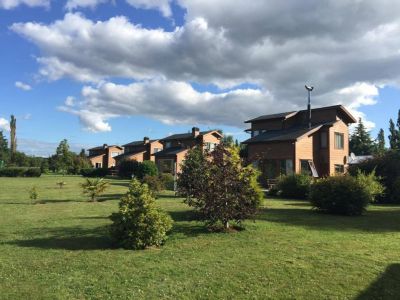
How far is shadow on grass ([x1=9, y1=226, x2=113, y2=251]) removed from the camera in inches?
381

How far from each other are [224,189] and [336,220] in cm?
557

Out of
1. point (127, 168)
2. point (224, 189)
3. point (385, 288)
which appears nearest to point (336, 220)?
point (224, 189)

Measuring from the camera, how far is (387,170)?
25750 mm

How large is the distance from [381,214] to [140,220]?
39.8ft

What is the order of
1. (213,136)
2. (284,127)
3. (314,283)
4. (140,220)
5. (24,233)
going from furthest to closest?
(213,136)
(284,127)
(24,233)
(140,220)
(314,283)

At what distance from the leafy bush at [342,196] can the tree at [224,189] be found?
597 cm

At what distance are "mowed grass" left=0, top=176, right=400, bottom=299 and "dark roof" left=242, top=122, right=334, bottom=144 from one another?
2559 centimetres

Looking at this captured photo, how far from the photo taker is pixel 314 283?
7027 millimetres

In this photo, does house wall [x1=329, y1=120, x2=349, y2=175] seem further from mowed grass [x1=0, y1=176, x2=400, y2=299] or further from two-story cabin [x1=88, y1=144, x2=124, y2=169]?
two-story cabin [x1=88, y1=144, x2=124, y2=169]

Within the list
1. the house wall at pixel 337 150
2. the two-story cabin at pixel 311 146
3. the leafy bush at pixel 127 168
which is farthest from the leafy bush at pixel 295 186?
the leafy bush at pixel 127 168

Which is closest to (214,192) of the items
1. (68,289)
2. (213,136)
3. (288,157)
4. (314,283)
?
(314,283)

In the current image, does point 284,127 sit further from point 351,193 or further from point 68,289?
point 68,289

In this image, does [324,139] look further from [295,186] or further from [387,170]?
[295,186]

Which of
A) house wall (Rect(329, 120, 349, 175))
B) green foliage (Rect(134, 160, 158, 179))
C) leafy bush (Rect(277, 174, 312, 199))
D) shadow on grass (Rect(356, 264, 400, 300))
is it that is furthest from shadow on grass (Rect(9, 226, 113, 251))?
green foliage (Rect(134, 160, 158, 179))
